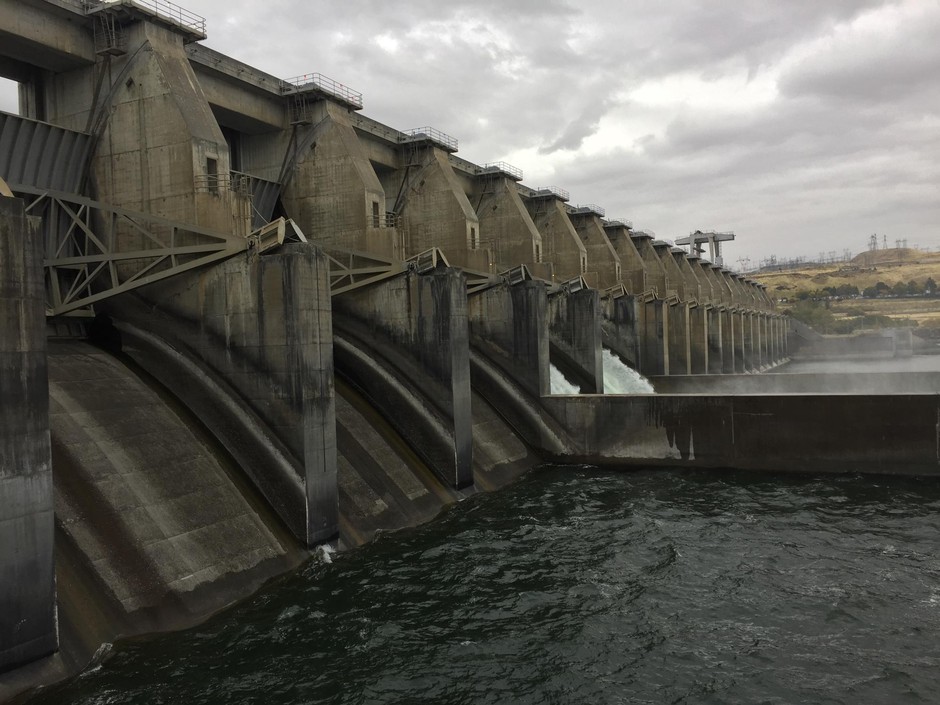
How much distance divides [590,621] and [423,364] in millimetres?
10485

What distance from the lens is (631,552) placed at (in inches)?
549

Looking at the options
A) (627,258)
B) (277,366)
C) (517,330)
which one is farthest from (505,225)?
(277,366)

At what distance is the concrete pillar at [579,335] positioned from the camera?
28859mm

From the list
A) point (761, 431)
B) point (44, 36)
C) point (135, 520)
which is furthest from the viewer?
point (761, 431)

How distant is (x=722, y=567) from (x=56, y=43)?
1822cm

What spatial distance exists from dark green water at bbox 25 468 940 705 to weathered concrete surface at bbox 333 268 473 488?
3262 millimetres

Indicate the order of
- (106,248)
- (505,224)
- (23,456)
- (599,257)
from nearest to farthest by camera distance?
(23,456), (106,248), (505,224), (599,257)

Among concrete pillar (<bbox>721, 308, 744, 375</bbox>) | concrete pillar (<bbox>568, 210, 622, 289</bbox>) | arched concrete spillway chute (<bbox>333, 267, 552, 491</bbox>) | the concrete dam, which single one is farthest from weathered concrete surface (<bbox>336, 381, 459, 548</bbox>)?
concrete pillar (<bbox>721, 308, 744, 375</bbox>)

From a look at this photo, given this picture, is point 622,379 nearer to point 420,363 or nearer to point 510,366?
point 510,366

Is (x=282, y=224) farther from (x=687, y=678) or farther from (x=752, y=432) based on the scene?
(x=752, y=432)

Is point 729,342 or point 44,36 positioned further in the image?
point 729,342

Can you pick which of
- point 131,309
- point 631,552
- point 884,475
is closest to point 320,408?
point 131,309

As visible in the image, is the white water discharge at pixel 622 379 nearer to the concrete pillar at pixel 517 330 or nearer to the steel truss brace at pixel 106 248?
the concrete pillar at pixel 517 330

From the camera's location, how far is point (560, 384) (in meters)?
27.5
